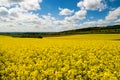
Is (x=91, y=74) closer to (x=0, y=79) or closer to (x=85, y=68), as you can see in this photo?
(x=85, y=68)

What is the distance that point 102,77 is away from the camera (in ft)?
21.5

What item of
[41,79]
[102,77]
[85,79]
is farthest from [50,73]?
[102,77]

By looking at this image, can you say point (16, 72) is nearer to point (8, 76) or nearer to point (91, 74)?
point (8, 76)

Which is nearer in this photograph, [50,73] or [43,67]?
[50,73]

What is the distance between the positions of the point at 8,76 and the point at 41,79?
144cm

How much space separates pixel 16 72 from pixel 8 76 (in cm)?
40

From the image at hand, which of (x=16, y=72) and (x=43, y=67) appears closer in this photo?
(x=16, y=72)

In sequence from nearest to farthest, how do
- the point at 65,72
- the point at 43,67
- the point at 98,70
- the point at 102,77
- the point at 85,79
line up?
the point at 102,77 → the point at 85,79 → the point at 65,72 → the point at 98,70 → the point at 43,67

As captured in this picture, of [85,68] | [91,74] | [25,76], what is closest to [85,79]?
[91,74]

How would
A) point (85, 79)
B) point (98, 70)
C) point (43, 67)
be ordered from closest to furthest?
point (85, 79)
point (98, 70)
point (43, 67)

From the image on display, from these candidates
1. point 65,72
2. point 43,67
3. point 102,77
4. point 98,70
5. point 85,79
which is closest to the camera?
point 102,77

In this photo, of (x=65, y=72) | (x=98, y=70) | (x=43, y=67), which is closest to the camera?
(x=65, y=72)

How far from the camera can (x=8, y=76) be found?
7480mm

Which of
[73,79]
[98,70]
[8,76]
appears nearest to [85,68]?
[98,70]
